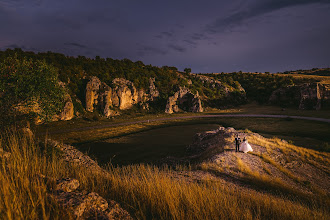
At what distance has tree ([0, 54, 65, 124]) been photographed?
16031 millimetres

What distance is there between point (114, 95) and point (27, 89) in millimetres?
37006

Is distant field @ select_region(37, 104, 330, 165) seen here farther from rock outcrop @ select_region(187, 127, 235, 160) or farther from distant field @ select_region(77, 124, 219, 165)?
rock outcrop @ select_region(187, 127, 235, 160)

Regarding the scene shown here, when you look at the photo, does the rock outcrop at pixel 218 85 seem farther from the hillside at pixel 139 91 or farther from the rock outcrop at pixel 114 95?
the rock outcrop at pixel 114 95

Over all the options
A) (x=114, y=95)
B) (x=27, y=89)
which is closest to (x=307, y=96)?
(x=114, y=95)

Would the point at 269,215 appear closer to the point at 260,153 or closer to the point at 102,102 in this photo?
the point at 260,153

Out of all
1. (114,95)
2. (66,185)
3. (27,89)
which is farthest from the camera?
(114,95)

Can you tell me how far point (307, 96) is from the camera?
5575 cm

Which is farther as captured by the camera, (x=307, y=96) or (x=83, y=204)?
(x=307, y=96)

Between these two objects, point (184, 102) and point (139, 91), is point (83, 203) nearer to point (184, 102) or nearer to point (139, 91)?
point (139, 91)

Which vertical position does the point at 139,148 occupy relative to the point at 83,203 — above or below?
below

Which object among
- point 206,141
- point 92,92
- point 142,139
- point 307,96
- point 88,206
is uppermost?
point 92,92

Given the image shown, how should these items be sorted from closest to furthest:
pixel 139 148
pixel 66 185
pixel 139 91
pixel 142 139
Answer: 1. pixel 66 185
2. pixel 139 148
3. pixel 142 139
4. pixel 139 91

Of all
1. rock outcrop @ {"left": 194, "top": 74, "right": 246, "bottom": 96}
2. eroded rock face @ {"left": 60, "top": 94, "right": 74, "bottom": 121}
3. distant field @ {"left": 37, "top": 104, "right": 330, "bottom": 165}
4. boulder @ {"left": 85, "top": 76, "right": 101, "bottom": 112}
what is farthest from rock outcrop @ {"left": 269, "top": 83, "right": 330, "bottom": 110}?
eroded rock face @ {"left": 60, "top": 94, "right": 74, "bottom": 121}

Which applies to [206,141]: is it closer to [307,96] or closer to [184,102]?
[184,102]
